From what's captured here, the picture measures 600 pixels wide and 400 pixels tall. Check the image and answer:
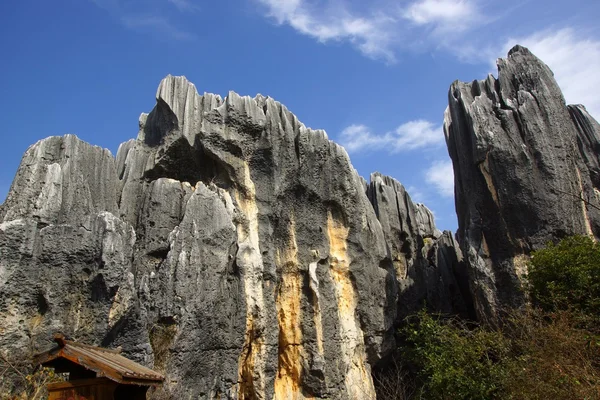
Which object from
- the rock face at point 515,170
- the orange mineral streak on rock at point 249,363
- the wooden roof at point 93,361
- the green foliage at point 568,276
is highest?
the rock face at point 515,170

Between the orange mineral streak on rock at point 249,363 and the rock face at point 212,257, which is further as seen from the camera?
the orange mineral streak on rock at point 249,363

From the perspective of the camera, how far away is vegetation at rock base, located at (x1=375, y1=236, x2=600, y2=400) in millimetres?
10453

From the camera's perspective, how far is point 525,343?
40.9 feet

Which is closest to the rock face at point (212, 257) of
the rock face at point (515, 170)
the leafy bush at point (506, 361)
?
the leafy bush at point (506, 361)

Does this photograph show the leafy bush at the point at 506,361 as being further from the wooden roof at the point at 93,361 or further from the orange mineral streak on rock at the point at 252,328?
the wooden roof at the point at 93,361

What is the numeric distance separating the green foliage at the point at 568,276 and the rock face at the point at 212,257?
4349mm

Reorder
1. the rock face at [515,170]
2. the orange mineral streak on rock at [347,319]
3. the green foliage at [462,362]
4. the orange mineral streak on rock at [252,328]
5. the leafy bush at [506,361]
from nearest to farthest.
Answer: the leafy bush at [506,361] → the green foliage at [462,362] → the orange mineral streak on rock at [252,328] → the orange mineral streak on rock at [347,319] → the rock face at [515,170]

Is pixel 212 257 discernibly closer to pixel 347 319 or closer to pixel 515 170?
pixel 347 319

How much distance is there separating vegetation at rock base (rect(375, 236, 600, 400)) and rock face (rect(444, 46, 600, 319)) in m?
0.85

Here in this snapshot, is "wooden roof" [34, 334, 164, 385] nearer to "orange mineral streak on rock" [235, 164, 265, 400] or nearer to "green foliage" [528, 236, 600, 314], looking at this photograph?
"orange mineral streak on rock" [235, 164, 265, 400]

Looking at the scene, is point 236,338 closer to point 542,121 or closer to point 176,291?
point 176,291

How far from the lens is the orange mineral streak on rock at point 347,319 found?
15312 millimetres

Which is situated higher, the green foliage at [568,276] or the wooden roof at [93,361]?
the green foliage at [568,276]

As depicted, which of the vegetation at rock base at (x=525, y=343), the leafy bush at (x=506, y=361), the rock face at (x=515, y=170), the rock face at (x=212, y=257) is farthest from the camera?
the rock face at (x=515, y=170)
